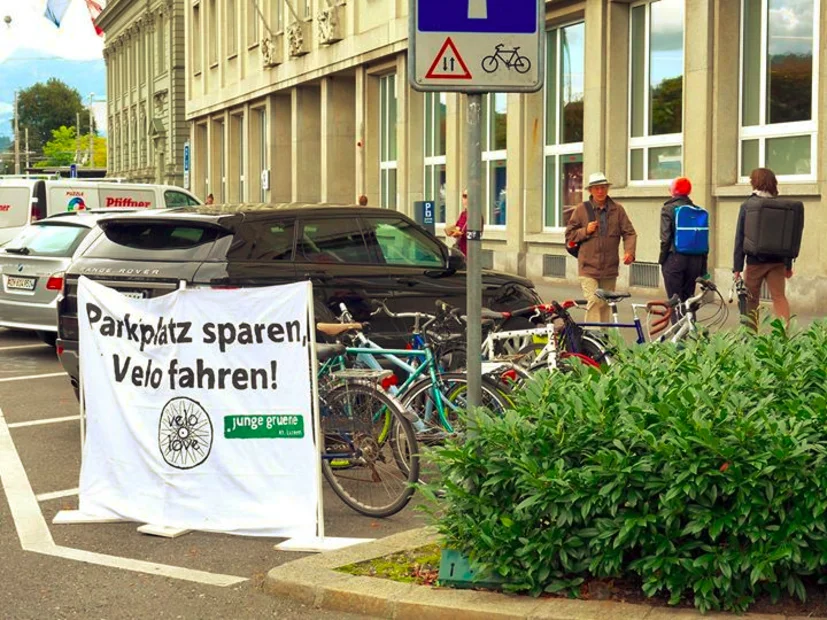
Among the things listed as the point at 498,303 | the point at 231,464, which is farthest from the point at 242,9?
the point at 231,464

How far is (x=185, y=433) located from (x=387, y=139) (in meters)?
29.9

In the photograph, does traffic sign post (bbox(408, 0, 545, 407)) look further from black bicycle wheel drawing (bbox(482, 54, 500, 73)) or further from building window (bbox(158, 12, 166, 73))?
building window (bbox(158, 12, 166, 73))

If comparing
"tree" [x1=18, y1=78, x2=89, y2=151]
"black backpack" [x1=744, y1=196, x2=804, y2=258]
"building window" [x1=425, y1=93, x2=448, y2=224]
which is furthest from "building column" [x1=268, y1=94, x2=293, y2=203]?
"tree" [x1=18, y1=78, x2=89, y2=151]

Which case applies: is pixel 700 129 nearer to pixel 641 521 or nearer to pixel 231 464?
pixel 231 464

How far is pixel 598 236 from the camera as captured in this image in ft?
47.9

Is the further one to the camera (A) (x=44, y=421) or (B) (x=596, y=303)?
(B) (x=596, y=303)

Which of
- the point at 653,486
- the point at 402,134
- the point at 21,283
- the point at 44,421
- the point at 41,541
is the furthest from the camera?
the point at 402,134

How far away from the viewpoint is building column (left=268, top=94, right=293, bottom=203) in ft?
151

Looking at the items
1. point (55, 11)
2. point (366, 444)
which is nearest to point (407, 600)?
point (366, 444)

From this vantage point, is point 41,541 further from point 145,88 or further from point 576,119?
point 145,88

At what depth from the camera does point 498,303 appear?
40.5 ft

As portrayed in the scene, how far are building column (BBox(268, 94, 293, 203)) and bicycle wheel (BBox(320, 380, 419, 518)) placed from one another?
38159mm

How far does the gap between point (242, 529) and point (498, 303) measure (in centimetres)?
524

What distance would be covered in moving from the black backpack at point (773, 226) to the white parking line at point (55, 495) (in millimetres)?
7979
